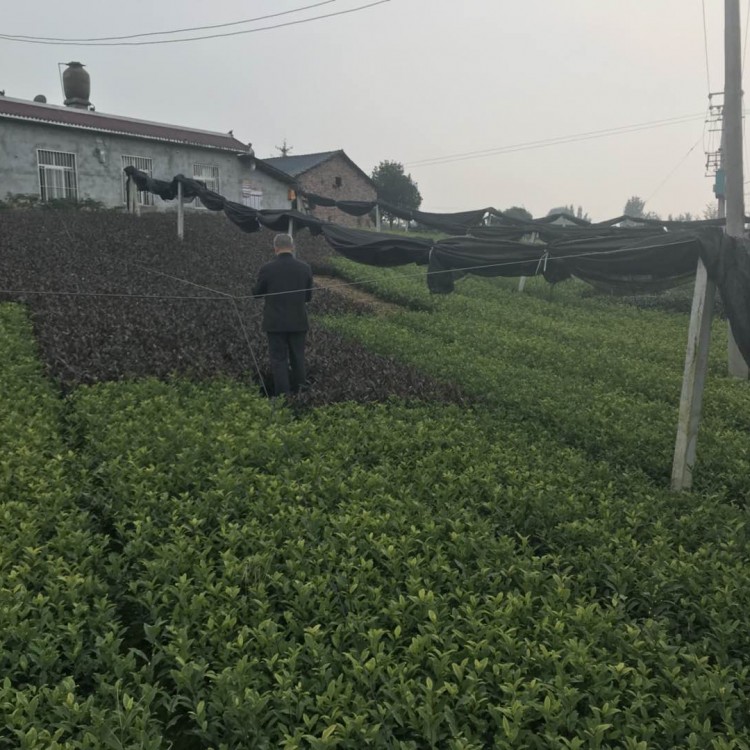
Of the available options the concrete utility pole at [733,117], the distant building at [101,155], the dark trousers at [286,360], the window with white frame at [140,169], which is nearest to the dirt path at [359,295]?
the dark trousers at [286,360]

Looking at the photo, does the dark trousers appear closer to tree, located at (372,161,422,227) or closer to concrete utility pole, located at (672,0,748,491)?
concrete utility pole, located at (672,0,748,491)

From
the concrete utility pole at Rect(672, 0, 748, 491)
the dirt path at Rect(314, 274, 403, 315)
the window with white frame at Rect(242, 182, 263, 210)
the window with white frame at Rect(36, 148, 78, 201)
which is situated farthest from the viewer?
→ the window with white frame at Rect(242, 182, 263, 210)

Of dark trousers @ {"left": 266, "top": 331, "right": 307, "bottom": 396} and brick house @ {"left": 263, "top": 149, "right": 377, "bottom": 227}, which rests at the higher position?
brick house @ {"left": 263, "top": 149, "right": 377, "bottom": 227}

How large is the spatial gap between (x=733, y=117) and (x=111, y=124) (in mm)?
21700

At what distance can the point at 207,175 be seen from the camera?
88.6 feet

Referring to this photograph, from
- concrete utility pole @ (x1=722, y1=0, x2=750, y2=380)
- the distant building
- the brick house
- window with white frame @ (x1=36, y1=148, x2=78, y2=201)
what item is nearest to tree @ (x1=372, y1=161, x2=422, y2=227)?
the brick house

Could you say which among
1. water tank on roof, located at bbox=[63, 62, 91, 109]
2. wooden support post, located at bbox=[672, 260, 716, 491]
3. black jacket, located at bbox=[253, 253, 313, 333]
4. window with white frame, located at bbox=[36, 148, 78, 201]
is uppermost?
water tank on roof, located at bbox=[63, 62, 91, 109]

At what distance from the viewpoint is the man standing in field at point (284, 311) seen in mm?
7543

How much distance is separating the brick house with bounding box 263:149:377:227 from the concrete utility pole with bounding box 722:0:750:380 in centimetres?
2675

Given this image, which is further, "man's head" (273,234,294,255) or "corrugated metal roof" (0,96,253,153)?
"corrugated metal roof" (0,96,253,153)

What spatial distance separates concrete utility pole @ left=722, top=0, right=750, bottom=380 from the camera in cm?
916

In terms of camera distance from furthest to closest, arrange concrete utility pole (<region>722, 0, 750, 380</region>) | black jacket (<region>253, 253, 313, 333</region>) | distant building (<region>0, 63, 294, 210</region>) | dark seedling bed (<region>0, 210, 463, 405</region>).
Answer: distant building (<region>0, 63, 294, 210</region>), concrete utility pole (<region>722, 0, 750, 380</region>), dark seedling bed (<region>0, 210, 463, 405</region>), black jacket (<region>253, 253, 313, 333</region>)

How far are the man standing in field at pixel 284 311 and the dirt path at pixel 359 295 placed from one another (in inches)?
238

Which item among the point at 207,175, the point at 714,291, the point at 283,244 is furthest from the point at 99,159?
the point at 714,291
